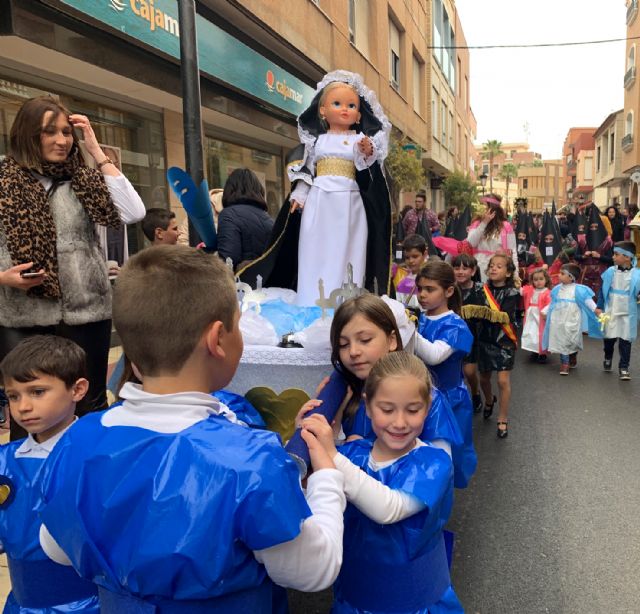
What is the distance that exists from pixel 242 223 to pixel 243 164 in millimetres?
7725

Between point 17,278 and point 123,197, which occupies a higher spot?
point 123,197

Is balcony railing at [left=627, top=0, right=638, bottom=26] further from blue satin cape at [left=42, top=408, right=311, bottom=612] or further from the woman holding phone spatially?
blue satin cape at [left=42, top=408, right=311, bottom=612]

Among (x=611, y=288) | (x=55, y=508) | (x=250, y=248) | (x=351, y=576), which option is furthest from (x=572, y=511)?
(x=611, y=288)

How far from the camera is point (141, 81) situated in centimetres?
666

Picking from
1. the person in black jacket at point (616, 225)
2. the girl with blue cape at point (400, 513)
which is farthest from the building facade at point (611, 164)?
the girl with blue cape at point (400, 513)

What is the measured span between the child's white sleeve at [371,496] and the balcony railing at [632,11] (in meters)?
33.5

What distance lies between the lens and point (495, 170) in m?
104

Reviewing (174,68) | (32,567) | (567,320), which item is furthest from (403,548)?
(174,68)

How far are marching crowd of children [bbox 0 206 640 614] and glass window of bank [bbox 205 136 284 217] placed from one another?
25.5 ft

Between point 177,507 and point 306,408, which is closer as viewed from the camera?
point 177,507

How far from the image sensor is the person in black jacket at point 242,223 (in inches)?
142

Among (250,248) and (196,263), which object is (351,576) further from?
(250,248)

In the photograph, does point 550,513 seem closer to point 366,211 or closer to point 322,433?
point 366,211

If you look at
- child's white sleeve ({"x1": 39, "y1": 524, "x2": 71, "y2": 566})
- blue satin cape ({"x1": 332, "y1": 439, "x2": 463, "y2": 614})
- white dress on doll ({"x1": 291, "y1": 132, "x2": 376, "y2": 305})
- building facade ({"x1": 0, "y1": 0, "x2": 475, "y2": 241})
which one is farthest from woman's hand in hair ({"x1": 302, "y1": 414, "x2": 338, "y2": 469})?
building facade ({"x1": 0, "y1": 0, "x2": 475, "y2": 241})
